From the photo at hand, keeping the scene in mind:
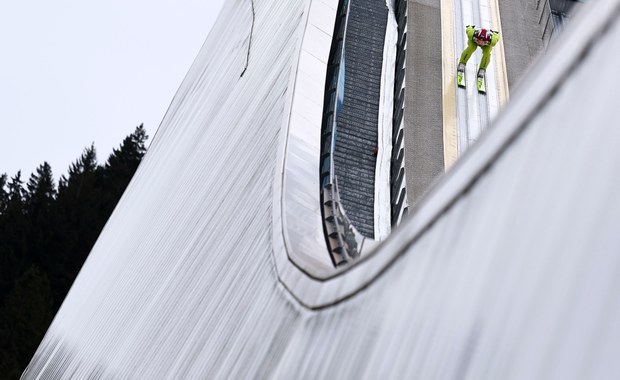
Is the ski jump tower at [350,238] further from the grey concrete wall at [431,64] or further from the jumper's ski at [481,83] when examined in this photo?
the jumper's ski at [481,83]

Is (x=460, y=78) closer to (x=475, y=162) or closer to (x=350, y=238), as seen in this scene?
(x=350, y=238)

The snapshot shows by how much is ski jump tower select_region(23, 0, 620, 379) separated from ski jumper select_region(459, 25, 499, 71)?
1962 mm

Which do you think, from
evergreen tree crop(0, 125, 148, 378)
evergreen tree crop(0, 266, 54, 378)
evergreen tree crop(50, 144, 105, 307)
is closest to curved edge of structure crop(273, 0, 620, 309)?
evergreen tree crop(0, 125, 148, 378)

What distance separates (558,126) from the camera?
3.28 meters

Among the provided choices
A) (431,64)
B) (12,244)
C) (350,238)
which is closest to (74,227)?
(12,244)

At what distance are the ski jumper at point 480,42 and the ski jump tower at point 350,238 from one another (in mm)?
1962

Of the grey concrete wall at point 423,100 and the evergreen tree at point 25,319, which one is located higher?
the grey concrete wall at point 423,100

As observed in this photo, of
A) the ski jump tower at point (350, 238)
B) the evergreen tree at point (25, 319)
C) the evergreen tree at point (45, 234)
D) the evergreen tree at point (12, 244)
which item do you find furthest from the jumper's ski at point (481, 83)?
the evergreen tree at point (12, 244)

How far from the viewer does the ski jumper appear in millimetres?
20641

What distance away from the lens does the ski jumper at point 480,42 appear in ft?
67.7

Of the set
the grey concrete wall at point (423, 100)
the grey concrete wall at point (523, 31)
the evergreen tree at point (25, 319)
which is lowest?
the evergreen tree at point (25, 319)

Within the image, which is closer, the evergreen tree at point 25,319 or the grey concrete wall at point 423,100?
the grey concrete wall at point 423,100

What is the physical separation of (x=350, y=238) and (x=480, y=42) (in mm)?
13675

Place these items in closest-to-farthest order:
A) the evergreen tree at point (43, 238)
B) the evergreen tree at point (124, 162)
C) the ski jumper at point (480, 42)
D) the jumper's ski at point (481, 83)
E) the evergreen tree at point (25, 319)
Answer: the ski jumper at point (480, 42) < the jumper's ski at point (481, 83) < the evergreen tree at point (25, 319) < the evergreen tree at point (43, 238) < the evergreen tree at point (124, 162)
